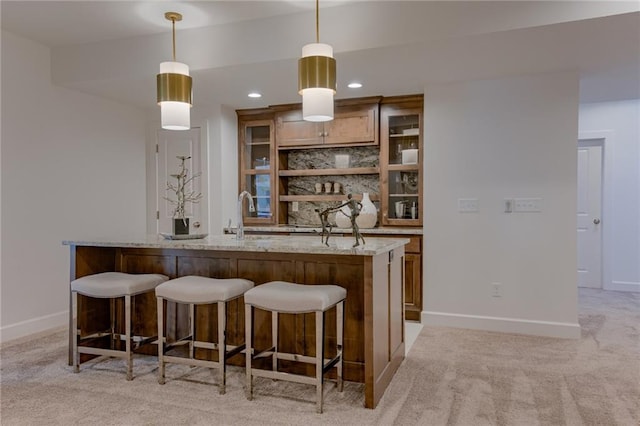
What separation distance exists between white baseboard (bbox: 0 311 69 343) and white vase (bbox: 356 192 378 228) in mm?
3059

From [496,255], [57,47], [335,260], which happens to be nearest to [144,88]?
[57,47]

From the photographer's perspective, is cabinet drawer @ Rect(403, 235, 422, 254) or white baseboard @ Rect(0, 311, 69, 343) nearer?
white baseboard @ Rect(0, 311, 69, 343)

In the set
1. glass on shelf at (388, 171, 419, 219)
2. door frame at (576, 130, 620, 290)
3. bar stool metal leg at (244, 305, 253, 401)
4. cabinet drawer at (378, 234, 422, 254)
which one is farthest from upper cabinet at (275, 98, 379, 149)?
door frame at (576, 130, 620, 290)

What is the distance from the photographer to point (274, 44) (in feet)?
11.4

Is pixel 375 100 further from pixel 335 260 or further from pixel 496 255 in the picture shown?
pixel 335 260

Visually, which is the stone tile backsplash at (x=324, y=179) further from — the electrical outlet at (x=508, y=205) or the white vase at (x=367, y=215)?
the electrical outlet at (x=508, y=205)

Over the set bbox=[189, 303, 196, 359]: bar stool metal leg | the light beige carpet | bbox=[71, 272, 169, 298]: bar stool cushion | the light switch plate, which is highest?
the light switch plate

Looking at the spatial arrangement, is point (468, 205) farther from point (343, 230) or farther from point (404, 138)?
point (343, 230)

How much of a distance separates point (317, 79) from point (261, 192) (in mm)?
2871

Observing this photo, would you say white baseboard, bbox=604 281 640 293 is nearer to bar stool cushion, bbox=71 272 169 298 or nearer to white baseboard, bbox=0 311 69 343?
bar stool cushion, bbox=71 272 169 298

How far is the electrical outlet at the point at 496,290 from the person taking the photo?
3991 mm

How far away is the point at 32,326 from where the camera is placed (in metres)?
3.95

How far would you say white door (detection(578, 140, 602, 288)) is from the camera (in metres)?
5.84

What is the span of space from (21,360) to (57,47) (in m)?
2.78
